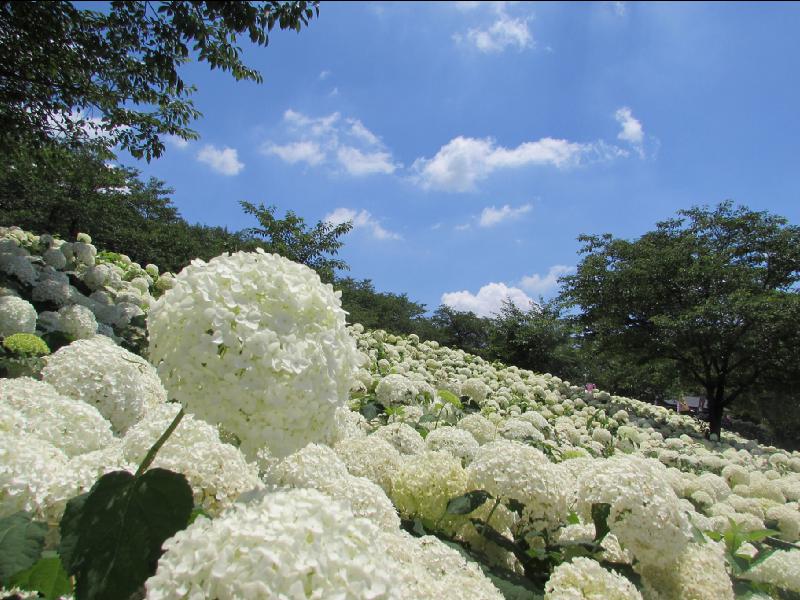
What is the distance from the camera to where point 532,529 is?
2295mm

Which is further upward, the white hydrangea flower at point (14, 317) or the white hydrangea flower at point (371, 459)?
the white hydrangea flower at point (14, 317)

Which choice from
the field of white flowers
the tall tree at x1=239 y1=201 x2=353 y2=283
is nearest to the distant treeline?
the tall tree at x1=239 y1=201 x2=353 y2=283

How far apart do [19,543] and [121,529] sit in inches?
12.5

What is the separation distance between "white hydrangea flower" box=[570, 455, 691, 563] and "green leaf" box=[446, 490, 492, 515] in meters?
0.49

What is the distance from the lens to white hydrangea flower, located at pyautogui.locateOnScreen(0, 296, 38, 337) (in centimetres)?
416

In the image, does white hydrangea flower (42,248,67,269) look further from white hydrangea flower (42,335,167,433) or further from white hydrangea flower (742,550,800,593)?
white hydrangea flower (742,550,800,593)

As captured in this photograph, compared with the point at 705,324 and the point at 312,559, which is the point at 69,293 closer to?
the point at 312,559

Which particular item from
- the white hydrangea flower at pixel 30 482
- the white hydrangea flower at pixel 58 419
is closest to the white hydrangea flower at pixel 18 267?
the white hydrangea flower at pixel 58 419

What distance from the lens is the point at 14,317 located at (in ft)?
13.8

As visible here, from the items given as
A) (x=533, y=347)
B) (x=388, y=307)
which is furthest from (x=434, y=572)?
(x=388, y=307)

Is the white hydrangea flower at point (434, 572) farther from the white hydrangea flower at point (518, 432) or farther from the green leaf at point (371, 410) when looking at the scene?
the white hydrangea flower at point (518, 432)

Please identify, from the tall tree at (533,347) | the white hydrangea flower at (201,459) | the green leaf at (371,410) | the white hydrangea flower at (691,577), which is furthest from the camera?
the tall tree at (533,347)

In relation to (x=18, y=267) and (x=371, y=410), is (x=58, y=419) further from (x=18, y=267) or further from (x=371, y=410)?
(x=18, y=267)

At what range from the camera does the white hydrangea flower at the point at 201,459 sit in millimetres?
1559
